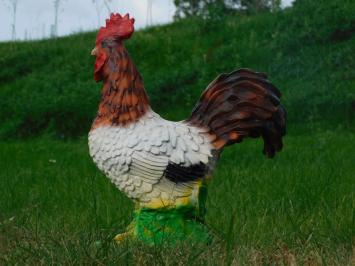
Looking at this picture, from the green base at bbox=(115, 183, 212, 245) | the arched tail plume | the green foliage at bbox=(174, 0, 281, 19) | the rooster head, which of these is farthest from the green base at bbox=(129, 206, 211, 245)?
the green foliage at bbox=(174, 0, 281, 19)

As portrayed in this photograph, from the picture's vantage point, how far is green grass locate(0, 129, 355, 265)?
237 centimetres

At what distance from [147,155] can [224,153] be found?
3551mm

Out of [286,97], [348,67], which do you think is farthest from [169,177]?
[348,67]

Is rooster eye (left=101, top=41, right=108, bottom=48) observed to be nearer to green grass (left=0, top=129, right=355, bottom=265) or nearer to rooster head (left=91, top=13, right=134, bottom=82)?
rooster head (left=91, top=13, right=134, bottom=82)

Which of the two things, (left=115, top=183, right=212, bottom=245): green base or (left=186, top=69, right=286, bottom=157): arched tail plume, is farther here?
(left=186, top=69, right=286, bottom=157): arched tail plume

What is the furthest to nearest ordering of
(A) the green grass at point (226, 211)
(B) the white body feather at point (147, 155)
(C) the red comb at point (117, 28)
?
(C) the red comb at point (117, 28) < (B) the white body feather at point (147, 155) < (A) the green grass at point (226, 211)

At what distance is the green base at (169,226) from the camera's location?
2.60 m

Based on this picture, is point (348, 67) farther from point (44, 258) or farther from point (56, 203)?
point (44, 258)

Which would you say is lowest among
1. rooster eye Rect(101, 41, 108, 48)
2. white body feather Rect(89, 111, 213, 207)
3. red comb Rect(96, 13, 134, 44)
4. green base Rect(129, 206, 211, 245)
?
green base Rect(129, 206, 211, 245)

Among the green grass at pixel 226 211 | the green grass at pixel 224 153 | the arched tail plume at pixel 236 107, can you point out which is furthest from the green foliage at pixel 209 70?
the arched tail plume at pixel 236 107

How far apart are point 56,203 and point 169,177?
5.07ft

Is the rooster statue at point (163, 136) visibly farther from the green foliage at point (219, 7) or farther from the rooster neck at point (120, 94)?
the green foliage at point (219, 7)

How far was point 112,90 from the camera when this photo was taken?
8.89ft

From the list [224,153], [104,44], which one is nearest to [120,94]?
[104,44]
